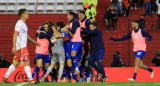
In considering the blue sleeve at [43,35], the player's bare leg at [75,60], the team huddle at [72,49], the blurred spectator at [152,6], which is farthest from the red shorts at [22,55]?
the blurred spectator at [152,6]

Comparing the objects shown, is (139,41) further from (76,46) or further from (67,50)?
(67,50)

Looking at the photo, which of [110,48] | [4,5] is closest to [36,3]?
[4,5]

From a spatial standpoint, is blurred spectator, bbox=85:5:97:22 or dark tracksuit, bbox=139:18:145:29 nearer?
dark tracksuit, bbox=139:18:145:29

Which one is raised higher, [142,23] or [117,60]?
[142,23]

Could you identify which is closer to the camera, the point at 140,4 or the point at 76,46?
the point at 76,46

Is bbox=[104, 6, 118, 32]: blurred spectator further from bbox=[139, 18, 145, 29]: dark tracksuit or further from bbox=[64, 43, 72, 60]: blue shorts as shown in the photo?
bbox=[64, 43, 72, 60]: blue shorts

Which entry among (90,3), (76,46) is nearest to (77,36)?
(76,46)

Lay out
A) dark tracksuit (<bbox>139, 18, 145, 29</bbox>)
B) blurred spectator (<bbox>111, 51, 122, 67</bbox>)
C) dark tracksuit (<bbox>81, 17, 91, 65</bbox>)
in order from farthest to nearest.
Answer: dark tracksuit (<bbox>139, 18, 145, 29</bbox>)
blurred spectator (<bbox>111, 51, 122, 67</bbox>)
dark tracksuit (<bbox>81, 17, 91, 65</bbox>)

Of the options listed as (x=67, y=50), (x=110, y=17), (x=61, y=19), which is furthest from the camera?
(x=61, y=19)

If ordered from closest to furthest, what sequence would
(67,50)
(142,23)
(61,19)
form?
(67,50) < (142,23) < (61,19)

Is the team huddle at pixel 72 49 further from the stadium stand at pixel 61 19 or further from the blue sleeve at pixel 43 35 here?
the stadium stand at pixel 61 19

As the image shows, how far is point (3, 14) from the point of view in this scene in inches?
898

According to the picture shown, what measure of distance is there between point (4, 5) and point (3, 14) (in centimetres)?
130

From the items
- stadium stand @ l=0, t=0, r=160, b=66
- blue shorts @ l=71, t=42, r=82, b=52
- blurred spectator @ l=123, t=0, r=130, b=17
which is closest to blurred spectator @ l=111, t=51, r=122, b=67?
stadium stand @ l=0, t=0, r=160, b=66
